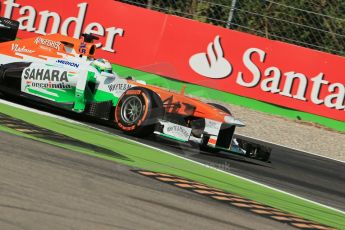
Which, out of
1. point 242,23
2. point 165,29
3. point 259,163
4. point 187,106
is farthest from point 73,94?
point 242,23

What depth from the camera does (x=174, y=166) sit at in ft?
28.1

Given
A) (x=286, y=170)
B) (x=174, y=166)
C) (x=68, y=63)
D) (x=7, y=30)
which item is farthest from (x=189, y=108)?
(x=7, y=30)

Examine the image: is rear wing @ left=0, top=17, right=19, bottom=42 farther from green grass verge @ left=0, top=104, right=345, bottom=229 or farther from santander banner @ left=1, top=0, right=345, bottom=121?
santander banner @ left=1, top=0, right=345, bottom=121

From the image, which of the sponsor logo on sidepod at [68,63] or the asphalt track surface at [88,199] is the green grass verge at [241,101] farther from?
the asphalt track surface at [88,199]

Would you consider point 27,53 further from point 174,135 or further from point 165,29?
point 165,29

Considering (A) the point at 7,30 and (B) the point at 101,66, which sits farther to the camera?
(A) the point at 7,30

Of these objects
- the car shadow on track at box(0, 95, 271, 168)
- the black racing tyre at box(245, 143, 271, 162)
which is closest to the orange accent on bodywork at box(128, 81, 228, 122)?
the car shadow on track at box(0, 95, 271, 168)

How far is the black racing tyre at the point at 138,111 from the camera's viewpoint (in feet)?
32.0

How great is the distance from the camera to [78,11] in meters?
15.1

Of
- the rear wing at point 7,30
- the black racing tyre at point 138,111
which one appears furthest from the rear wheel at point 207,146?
the rear wing at point 7,30

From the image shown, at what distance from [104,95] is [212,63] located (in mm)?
4361

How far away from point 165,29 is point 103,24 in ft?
4.13

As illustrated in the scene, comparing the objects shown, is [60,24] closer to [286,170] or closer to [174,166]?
[286,170]

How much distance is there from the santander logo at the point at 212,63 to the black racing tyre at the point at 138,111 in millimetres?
4474
